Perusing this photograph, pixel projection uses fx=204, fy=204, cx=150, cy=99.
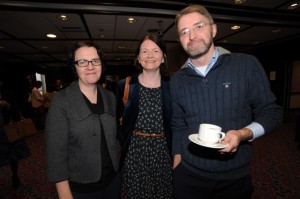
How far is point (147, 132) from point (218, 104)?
0.76 meters

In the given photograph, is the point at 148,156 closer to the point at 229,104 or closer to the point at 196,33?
the point at 229,104

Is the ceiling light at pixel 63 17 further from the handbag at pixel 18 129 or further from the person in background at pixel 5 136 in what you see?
the handbag at pixel 18 129

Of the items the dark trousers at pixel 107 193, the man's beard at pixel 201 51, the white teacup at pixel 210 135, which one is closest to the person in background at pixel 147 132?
the dark trousers at pixel 107 193

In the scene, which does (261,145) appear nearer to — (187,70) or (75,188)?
(187,70)

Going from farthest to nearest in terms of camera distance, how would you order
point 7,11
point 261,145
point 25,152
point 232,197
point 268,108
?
point 261,145 → point 7,11 → point 25,152 → point 232,197 → point 268,108

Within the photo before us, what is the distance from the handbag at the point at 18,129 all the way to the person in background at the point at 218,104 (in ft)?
7.98

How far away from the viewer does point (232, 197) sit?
1395 mm

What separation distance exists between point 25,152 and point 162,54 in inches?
103

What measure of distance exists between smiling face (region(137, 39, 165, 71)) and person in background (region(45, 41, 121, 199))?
16.7 inches

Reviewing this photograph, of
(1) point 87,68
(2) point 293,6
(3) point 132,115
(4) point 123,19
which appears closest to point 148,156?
(3) point 132,115

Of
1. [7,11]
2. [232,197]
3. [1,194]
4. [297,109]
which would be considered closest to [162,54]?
[232,197]

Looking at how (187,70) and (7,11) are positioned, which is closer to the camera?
(187,70)

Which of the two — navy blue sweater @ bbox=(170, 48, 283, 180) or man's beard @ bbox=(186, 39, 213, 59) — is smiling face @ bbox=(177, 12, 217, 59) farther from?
navy blue sweater @ bbox=(170, 48, 283, 180)

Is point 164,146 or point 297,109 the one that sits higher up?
point 164,146
